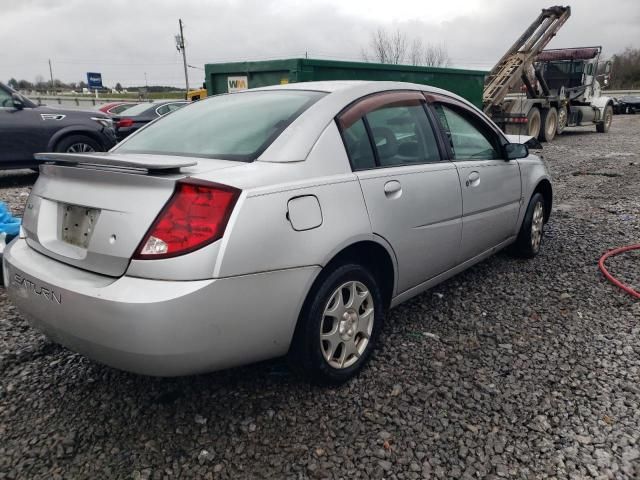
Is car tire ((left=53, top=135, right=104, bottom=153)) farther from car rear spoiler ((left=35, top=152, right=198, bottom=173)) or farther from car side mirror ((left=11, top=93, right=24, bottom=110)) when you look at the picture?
car rear spoiler ((left=35, top=152, right=198, bottom=173))

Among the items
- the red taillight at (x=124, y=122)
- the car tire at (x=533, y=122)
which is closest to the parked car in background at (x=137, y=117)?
the red taillight at (x=124, y=122)

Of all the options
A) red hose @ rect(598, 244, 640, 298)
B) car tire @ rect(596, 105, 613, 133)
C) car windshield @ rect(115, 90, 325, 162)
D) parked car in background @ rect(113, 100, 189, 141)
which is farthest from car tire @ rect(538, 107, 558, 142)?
car windshield @ rect(115, 90, 325, 162)

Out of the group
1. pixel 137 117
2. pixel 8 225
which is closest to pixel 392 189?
pixel 8 225

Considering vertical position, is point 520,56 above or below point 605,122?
above

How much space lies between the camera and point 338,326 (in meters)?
2.54

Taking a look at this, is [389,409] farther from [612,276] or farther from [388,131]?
[612,276]

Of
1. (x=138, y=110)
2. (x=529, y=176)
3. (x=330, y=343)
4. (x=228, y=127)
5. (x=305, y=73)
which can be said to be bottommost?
(x=330, y=343)

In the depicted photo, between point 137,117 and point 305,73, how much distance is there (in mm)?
5446

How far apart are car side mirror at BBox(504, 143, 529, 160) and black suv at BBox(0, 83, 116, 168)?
688 centimetres

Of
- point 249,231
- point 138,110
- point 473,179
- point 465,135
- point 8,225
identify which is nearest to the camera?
point 249,231

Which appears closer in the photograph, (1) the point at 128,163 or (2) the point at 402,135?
(1) the point at 128,163

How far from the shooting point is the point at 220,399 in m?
2.54

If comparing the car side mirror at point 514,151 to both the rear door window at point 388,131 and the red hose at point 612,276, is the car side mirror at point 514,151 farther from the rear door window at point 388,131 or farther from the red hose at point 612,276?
the red hose at point 612,276

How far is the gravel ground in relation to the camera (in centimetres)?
212
